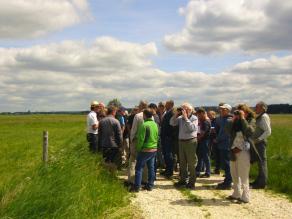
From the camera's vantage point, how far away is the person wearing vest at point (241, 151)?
9.65 meters

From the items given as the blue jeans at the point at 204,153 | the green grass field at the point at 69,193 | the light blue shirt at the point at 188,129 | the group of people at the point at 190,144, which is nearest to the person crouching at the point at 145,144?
the group of people at the point at 190,144

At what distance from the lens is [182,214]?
8.77m

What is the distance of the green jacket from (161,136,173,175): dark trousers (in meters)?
2.13

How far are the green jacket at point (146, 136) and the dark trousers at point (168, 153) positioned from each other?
7.00ft

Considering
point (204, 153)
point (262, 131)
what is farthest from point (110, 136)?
point (262, 131)

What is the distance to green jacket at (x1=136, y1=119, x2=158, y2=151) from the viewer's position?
10.7 meters

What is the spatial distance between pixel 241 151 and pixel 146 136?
7.70 ft

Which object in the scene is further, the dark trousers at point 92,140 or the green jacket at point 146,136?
the dark trousers at point 92,140

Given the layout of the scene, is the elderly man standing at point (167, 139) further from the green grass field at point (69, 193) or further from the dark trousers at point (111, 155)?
the green grass field at point (69, 193)

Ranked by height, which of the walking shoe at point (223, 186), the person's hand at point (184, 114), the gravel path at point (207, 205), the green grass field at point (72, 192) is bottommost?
the gravel path at point (207, 205)

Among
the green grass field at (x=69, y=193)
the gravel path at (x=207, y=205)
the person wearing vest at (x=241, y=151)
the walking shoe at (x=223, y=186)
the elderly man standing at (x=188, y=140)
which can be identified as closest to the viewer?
the green grass field at (x=69, y=193)

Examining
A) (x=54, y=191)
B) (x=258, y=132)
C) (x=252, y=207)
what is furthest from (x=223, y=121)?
(x=54, y=191)

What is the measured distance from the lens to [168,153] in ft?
43.0

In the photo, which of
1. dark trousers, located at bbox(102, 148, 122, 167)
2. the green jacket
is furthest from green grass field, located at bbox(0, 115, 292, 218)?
the green jacket
